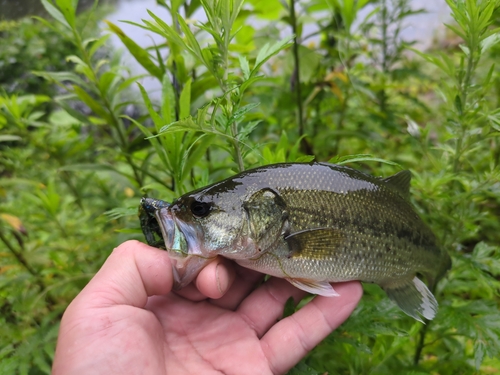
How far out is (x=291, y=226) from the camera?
1923 mm

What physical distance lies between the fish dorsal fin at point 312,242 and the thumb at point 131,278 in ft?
2.14

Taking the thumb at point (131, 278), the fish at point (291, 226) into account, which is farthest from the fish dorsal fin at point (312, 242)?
the thumb at point (131, 278)

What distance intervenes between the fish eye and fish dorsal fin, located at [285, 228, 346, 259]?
0.44m

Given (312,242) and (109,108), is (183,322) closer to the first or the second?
(312,242)

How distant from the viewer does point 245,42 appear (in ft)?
12.1

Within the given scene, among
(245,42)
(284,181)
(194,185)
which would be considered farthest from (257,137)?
(284,181)

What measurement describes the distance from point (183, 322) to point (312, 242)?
2.88 ft

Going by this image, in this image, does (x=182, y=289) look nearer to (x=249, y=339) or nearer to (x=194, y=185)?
(x=249, y=339)

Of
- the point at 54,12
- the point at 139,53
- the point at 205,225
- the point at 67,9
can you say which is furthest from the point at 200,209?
the point at 54,12

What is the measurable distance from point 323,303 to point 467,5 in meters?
1.72

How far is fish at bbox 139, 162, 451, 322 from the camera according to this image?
72.4 inches

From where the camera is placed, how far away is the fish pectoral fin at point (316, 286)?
193 cm

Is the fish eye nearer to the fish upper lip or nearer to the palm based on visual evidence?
the fish upper lip

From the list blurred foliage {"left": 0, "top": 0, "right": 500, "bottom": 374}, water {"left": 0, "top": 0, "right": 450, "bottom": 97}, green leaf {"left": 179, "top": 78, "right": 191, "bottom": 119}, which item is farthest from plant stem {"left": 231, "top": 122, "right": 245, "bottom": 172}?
water {"left": 0, "top": 0, "right": 450, "bottom": 97}
